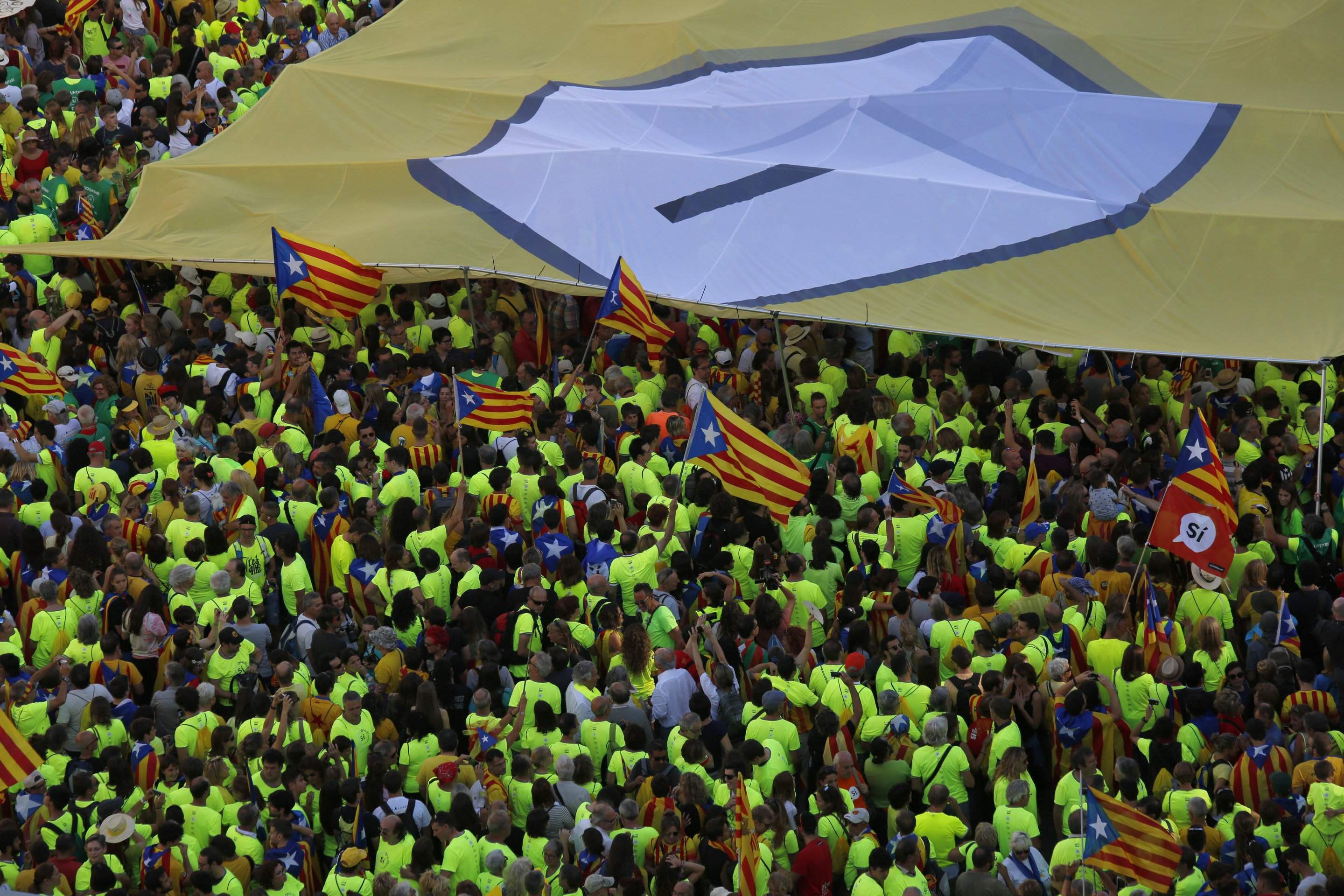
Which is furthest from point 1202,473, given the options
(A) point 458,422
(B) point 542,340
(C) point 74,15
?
(C) point 74,15

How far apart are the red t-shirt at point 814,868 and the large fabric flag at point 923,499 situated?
3523 millimetres

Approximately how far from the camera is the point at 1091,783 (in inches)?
439

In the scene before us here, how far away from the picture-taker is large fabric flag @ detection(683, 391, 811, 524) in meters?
13.4

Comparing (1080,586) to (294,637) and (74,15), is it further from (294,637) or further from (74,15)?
(74,15)

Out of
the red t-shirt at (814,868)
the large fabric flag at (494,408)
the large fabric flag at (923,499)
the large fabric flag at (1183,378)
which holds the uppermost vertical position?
the large fabric flag at (1183,378)

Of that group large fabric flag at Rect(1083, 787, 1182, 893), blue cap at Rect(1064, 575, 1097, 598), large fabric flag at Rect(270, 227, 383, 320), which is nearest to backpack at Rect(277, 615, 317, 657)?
large fabric flag at Rect(270, 227, 383, 320)

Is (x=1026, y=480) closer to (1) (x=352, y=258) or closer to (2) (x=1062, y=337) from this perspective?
(2) (x=1062, y=337)

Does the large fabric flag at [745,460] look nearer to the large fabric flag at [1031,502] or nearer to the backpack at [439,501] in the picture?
the large fabric flag at [1031,502]

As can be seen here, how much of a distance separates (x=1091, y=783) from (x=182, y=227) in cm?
1126

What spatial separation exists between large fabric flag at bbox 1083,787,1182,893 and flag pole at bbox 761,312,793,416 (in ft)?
19.5

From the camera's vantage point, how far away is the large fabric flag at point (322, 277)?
16594 millimetres

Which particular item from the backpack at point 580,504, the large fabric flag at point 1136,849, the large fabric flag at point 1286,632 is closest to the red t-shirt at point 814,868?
the large fabric flag at point 1136,849

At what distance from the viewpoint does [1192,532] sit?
41.3ft

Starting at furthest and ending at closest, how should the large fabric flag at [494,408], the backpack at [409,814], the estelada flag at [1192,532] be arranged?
1. the large fabric flag at [494,408]
2. the estelada flag at [1192,532]
3. the backpack at [409,814]
